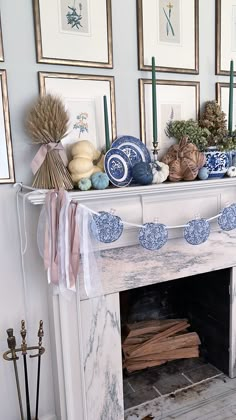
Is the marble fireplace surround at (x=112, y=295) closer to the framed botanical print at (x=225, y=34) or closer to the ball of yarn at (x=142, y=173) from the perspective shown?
the ball of yarn at (x=142, y=173)

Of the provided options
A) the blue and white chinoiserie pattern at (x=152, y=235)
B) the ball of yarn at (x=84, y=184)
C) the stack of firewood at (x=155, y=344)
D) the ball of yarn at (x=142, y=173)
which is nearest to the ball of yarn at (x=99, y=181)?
the ball of yarn at (x=84, y=184)

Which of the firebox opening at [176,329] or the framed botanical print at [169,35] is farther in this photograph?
the firebox opening at [176,329]

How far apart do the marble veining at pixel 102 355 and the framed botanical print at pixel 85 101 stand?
2.31ft

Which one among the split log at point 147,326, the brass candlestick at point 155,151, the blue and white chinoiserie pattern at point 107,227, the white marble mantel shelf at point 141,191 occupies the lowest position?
the split log at point 147,326

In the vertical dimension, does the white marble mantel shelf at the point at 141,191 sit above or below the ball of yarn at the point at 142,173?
below

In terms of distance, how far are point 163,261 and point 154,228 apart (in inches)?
7.9

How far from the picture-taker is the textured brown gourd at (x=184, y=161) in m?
1.54

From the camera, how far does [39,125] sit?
1.30m

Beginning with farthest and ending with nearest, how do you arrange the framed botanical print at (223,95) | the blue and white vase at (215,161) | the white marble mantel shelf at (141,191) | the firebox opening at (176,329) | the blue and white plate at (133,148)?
the firebox opening at (176,329) < the framed botanical print at (223,95) < the blue and white vase at (215,161) < the blue and white plate at (133,148) < the white marble mantel shelf at (141,191)

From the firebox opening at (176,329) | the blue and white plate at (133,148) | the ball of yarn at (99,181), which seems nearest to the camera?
the ball of yarn at (99,181)

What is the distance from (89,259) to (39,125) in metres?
0.56

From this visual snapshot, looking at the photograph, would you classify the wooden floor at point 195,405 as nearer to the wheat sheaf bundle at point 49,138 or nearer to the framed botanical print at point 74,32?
the wheat sheaf bundle at point 49,138

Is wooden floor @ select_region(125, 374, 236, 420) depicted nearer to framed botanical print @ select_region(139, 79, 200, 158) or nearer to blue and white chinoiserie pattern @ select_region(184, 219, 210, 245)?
blue and white chinoiserie pattern @ select_region(184, 219, 210, 245)

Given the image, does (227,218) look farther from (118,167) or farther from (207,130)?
(118,167)
